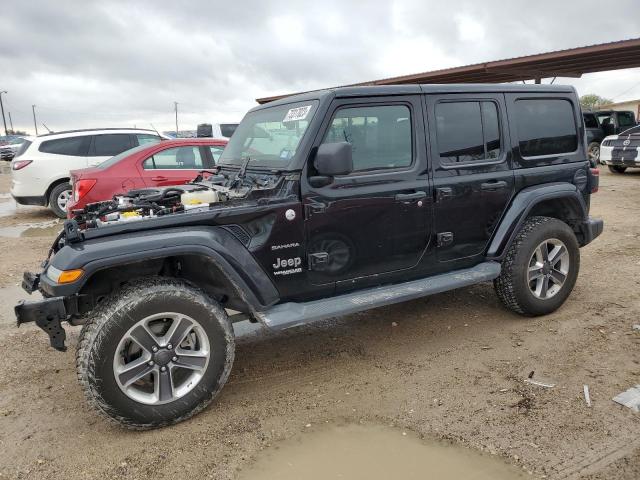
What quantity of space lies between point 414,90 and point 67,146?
27.8 feet

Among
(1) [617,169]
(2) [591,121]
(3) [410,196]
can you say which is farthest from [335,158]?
(2) [591,121]

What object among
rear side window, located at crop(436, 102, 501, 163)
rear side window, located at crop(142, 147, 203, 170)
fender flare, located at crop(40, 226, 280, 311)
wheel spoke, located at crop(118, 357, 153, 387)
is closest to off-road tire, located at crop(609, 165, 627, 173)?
rear side window, located at crop(142, 147, 203, 170)

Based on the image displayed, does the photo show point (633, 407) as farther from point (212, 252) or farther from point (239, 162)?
point (239, 162)

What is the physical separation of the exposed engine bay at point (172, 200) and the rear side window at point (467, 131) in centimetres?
141

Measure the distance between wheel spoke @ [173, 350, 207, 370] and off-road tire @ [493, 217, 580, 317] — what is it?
103 inches

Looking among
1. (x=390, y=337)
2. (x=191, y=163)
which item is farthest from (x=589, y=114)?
(x=390, y=337)

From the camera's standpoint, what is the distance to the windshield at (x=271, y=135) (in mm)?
3473

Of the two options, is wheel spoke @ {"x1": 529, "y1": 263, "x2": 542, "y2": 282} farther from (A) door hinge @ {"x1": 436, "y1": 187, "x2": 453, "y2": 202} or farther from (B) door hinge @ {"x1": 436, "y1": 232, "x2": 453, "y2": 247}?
(A) door hinge @ {"x1": 436, "y1": 187, "x2": 453, "y2": 202}

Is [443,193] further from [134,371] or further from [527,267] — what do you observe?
[134,371]

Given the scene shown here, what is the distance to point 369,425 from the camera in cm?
298

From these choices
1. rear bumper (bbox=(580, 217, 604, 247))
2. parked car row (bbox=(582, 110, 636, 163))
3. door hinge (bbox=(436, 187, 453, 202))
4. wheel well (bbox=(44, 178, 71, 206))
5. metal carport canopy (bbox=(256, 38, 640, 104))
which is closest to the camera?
door hinge (bbox=(436, 187, 453, 202))

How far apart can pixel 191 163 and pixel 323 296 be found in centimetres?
518

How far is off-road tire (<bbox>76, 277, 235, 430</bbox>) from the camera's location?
9.09 feet

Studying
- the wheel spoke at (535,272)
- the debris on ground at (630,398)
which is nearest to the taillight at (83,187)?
the wheel spoke at (535,272)
